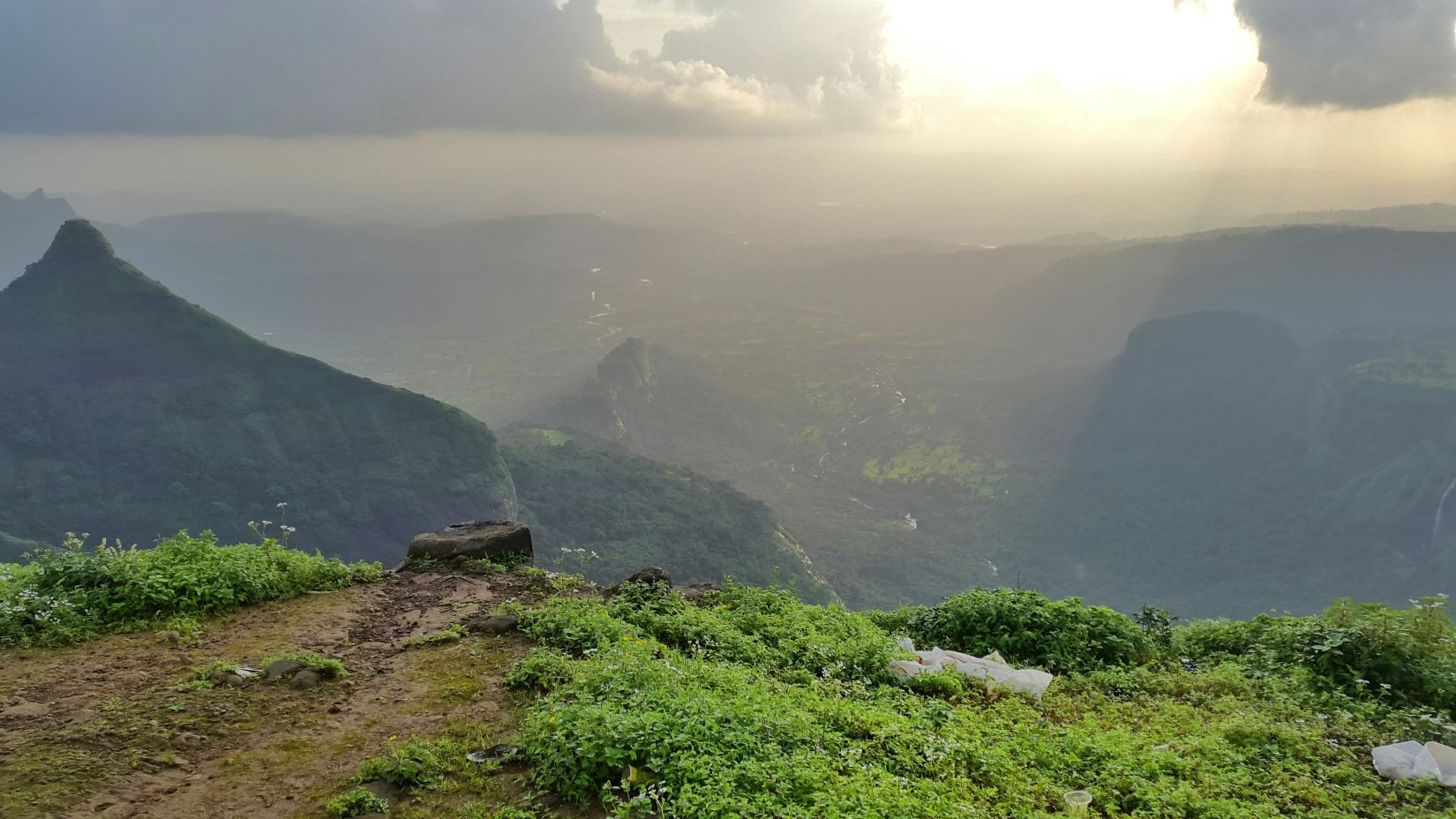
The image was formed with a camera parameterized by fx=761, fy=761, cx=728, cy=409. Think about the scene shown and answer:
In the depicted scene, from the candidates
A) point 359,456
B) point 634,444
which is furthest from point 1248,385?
point 359,456

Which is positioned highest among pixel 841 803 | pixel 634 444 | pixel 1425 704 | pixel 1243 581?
pixel 1243 581

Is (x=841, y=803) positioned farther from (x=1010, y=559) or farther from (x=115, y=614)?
(x=1010, y=559)

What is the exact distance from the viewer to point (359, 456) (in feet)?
302

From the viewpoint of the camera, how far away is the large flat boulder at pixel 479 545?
1340 centimetres

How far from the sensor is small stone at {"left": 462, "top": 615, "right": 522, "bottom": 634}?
976cm

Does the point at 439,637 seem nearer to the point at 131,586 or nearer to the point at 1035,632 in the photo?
the point at 131,586

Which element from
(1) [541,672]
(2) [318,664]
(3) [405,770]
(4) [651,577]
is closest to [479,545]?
(4) [651,577]

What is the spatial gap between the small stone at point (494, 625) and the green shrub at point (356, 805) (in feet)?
12.9

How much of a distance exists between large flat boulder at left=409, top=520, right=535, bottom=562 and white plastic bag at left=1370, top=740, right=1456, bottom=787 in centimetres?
1157

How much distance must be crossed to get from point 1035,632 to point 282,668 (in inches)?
379

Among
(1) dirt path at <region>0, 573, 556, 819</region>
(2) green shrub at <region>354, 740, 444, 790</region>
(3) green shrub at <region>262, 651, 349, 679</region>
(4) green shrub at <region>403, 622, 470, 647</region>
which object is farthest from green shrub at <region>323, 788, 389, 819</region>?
(4) green shrub at <region>403, 622, 470, 647</region>

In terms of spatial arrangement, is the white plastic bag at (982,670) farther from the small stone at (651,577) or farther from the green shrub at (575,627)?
the small stone at (651,577)

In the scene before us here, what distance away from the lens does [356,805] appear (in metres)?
5.75

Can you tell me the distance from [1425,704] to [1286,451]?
620 feet
